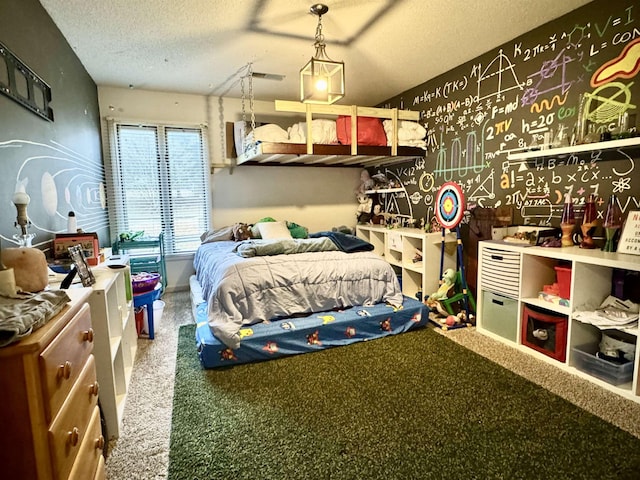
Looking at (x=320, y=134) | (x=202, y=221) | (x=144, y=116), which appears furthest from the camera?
(x=202, y=221)

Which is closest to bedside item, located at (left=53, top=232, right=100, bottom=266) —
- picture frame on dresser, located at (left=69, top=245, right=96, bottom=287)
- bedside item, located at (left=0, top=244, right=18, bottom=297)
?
picture frame on dresser, located at (left=69, top=245, right=96, bottom=287)

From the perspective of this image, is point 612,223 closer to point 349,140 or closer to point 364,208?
point 349,140

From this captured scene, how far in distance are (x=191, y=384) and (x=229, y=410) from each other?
1.33 feet

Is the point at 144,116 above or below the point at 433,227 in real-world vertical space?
above

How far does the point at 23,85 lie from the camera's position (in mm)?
1903

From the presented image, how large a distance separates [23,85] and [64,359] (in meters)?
1.77

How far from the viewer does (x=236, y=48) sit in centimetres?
307

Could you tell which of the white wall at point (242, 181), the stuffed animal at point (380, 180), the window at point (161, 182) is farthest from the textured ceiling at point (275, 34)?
the stuffed animal at point (380, 180)

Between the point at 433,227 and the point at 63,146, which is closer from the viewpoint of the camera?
the point at 63,146

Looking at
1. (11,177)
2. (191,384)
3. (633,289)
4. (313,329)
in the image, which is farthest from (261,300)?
(633,289)

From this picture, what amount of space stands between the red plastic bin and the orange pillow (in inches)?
85.6

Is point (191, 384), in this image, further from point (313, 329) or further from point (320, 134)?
point (320, 134)

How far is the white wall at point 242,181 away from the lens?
4.16 metres

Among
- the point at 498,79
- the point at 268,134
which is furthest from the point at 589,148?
the point at 268,134
